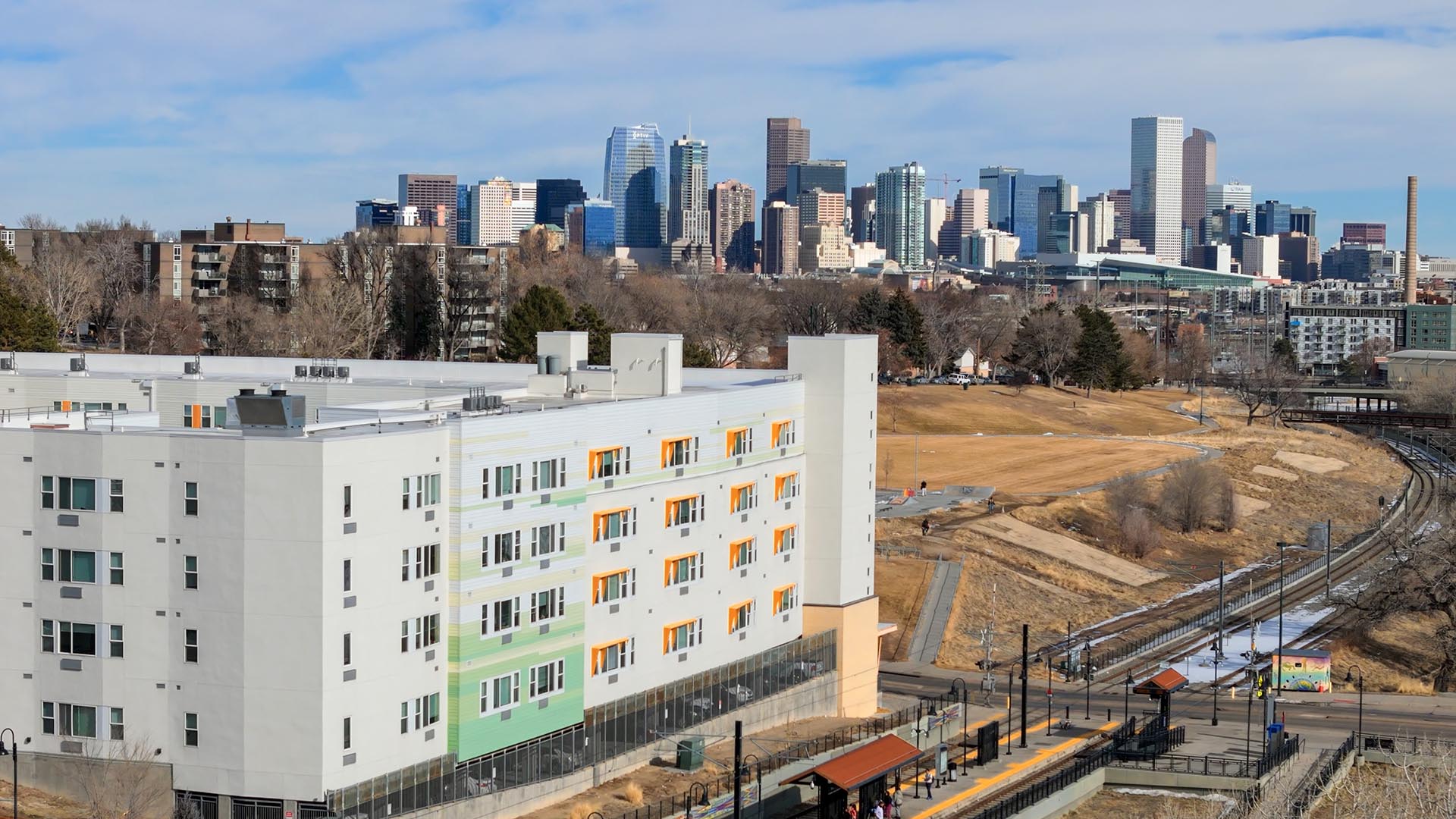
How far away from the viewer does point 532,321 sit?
132 m

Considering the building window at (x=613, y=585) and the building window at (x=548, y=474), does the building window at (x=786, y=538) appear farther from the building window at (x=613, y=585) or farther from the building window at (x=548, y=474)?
the building window at (x=548, y=474)

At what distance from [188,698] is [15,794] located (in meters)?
5.87

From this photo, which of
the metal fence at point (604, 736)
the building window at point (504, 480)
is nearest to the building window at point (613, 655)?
the metal fence at point (604, 736)

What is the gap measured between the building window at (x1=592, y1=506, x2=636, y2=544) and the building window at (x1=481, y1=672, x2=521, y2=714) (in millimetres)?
6169

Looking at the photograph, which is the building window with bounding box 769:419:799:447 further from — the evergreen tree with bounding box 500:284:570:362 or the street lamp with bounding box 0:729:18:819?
the evergreen tree with bounding box 500:284:570:362

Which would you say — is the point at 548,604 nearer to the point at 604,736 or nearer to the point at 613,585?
the point at 613,585

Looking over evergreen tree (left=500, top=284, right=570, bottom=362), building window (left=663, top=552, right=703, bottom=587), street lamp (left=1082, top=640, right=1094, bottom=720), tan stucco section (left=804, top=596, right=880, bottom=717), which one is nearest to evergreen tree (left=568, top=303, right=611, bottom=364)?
evergreen tree (left=500, top=284, right=570, bottom=362)

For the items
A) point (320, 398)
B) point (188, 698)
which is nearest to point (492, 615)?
point (188, 698)

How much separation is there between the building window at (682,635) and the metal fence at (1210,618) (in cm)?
3005

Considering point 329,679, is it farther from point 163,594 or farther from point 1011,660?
point 1011,660

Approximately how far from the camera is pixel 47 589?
50.4m

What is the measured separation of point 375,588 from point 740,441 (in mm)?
20891

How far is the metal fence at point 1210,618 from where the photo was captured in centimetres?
9106

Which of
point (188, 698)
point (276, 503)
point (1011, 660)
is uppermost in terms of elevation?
point (276, 503)
